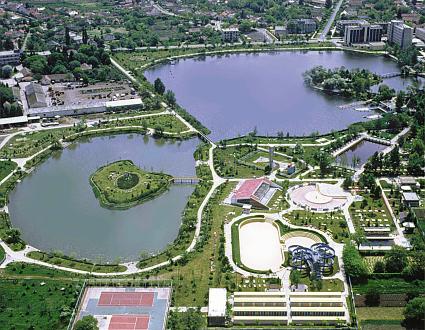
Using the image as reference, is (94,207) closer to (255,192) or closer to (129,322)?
(255,192)

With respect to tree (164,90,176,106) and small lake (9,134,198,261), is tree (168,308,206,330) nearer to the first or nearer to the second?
small lake (9,134,198,261)

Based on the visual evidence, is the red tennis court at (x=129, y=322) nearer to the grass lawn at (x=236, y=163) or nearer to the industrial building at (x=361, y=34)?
the grass lawn at (x=236, y=163)

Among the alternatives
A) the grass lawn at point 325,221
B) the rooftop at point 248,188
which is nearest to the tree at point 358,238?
the grass lawn at point 325,221

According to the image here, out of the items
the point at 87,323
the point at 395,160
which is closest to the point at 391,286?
the point at 395,160

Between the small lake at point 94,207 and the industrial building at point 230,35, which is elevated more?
the industrial building at point 230,35

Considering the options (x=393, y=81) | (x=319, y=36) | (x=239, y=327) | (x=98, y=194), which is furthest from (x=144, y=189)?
(x=319, y=36)

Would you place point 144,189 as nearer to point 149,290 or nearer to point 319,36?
point 149,290
